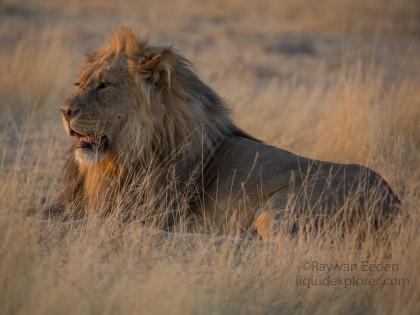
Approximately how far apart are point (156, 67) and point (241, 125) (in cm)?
336

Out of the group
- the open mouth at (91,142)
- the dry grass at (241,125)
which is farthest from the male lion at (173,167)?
the dry grass at (241,125)

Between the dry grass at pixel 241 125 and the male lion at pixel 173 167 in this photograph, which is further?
the male lion at pixel 173 167

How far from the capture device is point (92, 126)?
217 inches

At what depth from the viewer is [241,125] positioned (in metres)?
8.95

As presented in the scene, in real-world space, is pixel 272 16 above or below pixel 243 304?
above

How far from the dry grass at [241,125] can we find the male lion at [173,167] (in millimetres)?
370

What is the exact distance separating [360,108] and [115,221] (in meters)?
4.11

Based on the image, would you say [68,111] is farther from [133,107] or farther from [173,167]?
[173,167]

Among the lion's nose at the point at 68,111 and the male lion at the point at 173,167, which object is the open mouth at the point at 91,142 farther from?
the lion's nose at the point at 68,111

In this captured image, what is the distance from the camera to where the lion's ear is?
5.65 metres

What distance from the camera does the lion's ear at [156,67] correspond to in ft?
18.5

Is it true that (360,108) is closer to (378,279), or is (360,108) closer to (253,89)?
(253,89)

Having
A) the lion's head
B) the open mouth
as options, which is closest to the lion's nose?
the lion's head

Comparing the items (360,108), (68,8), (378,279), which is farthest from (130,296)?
(68,8)
